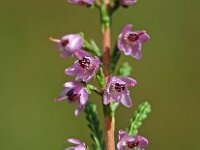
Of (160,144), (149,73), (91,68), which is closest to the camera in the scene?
(91,68)

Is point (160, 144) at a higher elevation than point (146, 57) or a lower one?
lower

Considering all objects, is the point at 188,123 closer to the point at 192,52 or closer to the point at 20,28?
the point at 192,52

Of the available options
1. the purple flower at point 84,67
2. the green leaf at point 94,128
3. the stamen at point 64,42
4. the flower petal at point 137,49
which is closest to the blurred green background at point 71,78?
the green leaf at point 94,128

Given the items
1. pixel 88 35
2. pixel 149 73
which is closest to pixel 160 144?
pixel 149 73

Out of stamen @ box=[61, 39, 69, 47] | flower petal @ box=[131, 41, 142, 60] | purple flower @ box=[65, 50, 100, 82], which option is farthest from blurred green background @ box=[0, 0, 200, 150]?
stamen @ box=[61, 39, 69, 47]

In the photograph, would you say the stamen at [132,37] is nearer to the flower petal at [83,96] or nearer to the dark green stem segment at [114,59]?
the dark green stem segment at [114,59]
